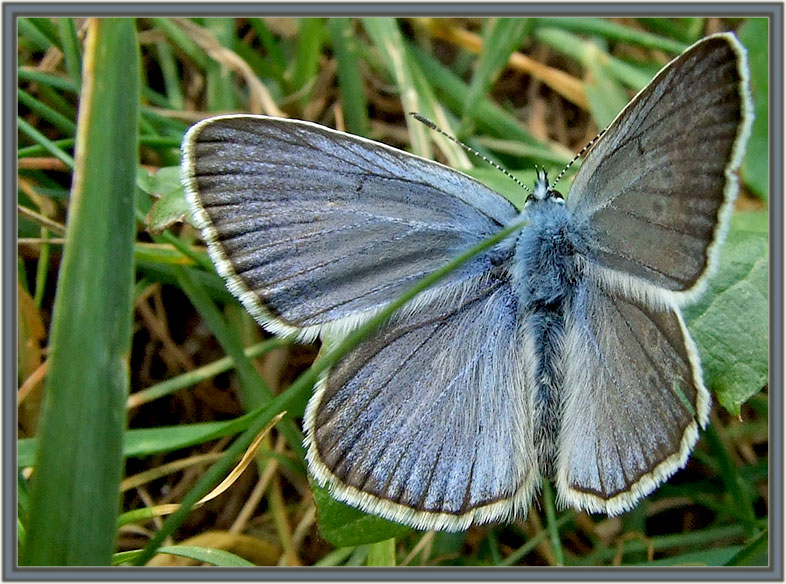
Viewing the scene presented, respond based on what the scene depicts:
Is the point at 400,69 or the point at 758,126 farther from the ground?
the point at 400,69

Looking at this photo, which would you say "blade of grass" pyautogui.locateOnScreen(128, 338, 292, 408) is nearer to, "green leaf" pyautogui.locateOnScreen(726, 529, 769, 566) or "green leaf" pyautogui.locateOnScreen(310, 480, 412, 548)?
"green leaf" pyautogui.locateOnScreen(310, 480, 412, 548)

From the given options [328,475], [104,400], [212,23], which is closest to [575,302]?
[328,475]

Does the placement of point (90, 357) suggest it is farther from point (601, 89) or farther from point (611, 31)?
point (611, 31)

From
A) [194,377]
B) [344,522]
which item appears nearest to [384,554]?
[344,522]

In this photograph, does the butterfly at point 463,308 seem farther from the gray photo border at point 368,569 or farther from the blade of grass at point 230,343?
the blade of grass at point 230,343

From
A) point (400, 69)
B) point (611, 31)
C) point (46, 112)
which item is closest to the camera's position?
point (46, 112)
